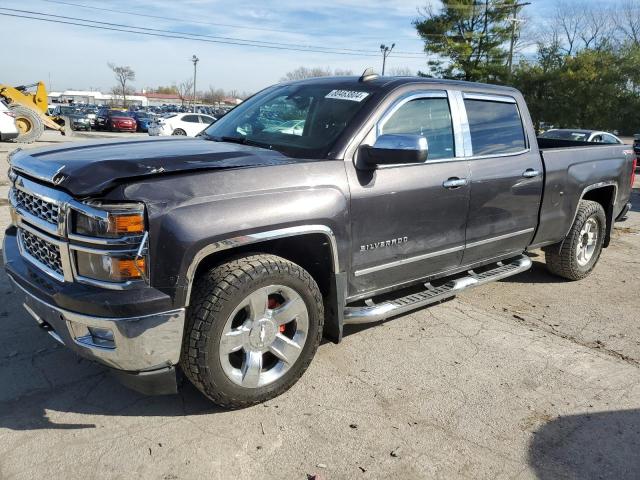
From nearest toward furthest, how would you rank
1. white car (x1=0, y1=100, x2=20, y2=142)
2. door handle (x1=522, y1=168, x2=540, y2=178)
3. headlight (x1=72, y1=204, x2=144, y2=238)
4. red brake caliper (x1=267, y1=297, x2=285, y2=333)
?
headlight (x1=72, y1=204, x2=144, y2=238), red brake caliper (x1=267, y1=297, x2=285, y2=333), door handle (x1=522, y1=168, x2=540, y2=178), white car (x1=0, y1=100, x2=20, y2=142)

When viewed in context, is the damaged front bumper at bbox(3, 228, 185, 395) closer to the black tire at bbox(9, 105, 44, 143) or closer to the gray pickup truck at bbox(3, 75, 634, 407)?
the gray pickup truck at bbox(3, 75, 634, 407)

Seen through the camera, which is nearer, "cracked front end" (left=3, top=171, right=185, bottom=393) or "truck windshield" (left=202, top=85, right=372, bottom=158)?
"cracked front end" (left=3, top=171, right=185, bottom=393)

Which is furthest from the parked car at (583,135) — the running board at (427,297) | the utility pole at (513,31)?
the utility pole at (513,31)

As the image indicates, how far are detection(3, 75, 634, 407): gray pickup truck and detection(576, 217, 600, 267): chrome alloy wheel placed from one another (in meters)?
1.28

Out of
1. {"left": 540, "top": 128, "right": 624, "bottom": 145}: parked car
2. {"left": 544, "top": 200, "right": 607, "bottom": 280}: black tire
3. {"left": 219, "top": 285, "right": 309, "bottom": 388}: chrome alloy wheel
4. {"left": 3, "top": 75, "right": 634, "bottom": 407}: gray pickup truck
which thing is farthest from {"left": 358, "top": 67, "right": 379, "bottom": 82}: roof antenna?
{"left": 540, "top": 128, "right": 624, "bottom": 145}: parked car

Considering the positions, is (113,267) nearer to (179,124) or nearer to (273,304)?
(273,304)

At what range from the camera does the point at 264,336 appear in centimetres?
297

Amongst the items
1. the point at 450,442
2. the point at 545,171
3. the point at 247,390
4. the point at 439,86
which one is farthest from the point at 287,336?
the point at 545,171

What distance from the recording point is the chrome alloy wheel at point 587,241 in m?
5.57

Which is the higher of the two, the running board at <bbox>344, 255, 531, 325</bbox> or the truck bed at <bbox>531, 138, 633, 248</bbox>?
the truck bed at <bbox>531, 138, 633, 248</bbox>

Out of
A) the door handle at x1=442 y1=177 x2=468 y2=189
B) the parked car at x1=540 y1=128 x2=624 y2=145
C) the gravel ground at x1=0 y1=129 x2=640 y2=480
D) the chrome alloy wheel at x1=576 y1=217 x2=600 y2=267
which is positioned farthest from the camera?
the parked car at x1=540 y1=128 x2=624 y2=145

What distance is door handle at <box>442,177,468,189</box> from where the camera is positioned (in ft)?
12.4

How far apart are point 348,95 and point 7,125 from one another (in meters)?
17.9

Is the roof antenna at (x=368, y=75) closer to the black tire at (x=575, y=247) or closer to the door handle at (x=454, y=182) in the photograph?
the door handle at (x=454, y=182)
